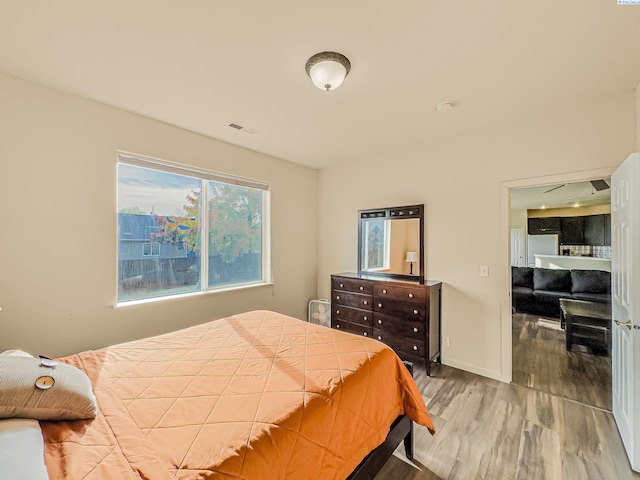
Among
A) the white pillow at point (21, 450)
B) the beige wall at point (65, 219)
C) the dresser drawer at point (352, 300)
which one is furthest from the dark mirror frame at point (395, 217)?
the white pillow at point (21, 450)

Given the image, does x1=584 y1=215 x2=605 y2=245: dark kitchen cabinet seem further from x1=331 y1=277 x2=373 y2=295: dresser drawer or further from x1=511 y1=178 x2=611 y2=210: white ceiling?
x1=331 y1=277 x2=373 y2=295: dresser drawer

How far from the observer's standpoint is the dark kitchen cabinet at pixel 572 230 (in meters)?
6.99

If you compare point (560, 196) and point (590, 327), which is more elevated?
point (560, 196)

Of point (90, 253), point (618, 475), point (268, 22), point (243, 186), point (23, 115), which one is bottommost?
point (618, 475)

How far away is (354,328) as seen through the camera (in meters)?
3.68

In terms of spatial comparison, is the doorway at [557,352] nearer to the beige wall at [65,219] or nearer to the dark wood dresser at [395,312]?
the dark wood dresser at [395,312]

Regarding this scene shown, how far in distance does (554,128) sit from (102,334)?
4.63 m

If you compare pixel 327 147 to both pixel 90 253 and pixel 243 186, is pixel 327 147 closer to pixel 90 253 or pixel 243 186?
pixel 243 186

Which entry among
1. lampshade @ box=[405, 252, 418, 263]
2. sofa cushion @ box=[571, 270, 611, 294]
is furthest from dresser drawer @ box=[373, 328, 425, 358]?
sofa cushion @ box=[571, 270, 611, 294]

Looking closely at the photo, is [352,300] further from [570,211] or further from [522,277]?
[570,211]

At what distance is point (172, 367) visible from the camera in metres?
1.65

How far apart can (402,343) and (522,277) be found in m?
3.99

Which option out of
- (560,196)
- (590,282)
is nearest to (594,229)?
(560,196)

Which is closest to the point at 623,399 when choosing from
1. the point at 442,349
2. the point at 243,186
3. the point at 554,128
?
the point at 442,349
